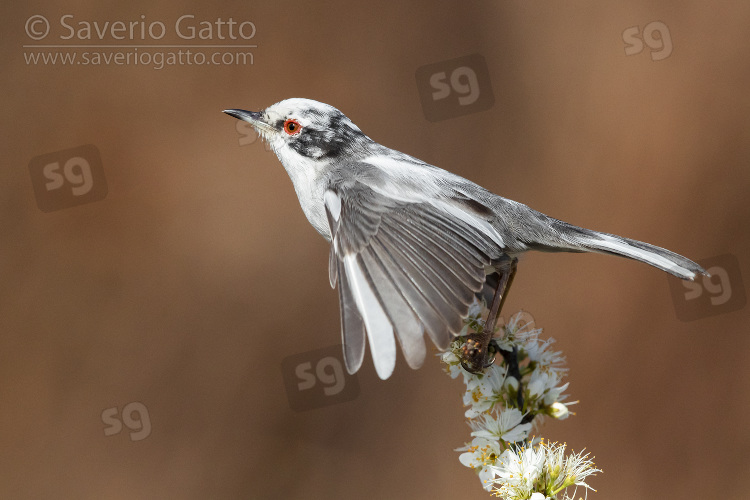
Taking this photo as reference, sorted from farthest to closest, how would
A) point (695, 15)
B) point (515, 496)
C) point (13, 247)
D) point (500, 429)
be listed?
1. point (695, 15)
2. point (13, 247)
3. point (500, 429)
4. point (515, 496)

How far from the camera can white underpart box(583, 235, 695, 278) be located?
2102 mm

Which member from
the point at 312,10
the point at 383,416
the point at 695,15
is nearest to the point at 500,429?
the point at 383,416

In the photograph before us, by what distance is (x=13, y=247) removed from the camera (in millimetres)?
4195

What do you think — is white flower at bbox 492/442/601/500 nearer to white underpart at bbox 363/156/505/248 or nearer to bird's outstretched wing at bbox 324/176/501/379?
bird's outstretched wing at bbox 324/176/501/379

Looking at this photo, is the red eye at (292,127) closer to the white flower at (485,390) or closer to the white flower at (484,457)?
the white flower at (485,390)

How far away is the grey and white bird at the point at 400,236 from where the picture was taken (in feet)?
5.49

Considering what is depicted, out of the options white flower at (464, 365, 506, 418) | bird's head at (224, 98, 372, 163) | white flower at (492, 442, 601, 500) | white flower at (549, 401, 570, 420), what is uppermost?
bird's head at (224, 98, 372, 163)

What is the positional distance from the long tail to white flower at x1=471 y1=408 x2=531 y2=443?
A: 2.45 feet

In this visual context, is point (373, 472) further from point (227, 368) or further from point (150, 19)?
point (150, 19)

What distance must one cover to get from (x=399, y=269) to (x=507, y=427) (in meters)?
0.53

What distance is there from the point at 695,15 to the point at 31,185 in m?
4.65

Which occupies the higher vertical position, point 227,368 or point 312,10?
point 312,10

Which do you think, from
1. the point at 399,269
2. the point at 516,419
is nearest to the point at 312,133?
the point at 399,269

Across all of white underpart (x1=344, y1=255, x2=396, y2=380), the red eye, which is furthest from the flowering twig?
the red eye
